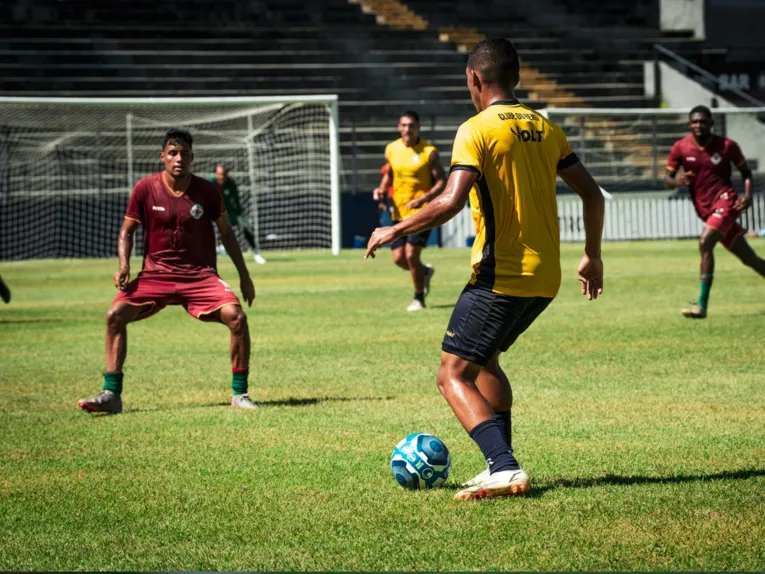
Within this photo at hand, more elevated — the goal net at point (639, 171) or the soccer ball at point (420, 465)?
the goal net at point (639, 171)

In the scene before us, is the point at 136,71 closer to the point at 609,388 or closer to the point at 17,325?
the point at 17,325

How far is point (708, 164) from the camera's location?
1502cm

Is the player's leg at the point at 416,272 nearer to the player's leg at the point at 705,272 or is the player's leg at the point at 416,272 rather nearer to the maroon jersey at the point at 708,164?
the maroon jersey at the point at 708,164

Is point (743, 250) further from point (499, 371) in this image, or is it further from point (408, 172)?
point (499, 371)

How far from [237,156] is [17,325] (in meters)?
19.0

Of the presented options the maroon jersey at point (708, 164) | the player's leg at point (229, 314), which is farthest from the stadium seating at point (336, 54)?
the player's leg at point (229, 314)

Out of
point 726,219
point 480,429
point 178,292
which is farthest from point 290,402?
point 726,219

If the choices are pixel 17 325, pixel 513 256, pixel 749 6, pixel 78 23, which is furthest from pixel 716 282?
pixel 749 6

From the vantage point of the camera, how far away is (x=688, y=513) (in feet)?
18.5

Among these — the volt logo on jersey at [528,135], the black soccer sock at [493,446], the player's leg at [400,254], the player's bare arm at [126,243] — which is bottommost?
the black soccer sock at [493,446]

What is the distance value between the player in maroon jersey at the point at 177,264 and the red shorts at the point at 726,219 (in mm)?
7123

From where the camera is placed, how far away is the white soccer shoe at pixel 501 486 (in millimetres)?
5879

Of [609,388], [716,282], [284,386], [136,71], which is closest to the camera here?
[609,388]

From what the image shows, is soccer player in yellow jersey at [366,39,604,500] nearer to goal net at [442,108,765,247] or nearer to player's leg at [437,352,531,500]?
player's leg at [437,352,531,500]
